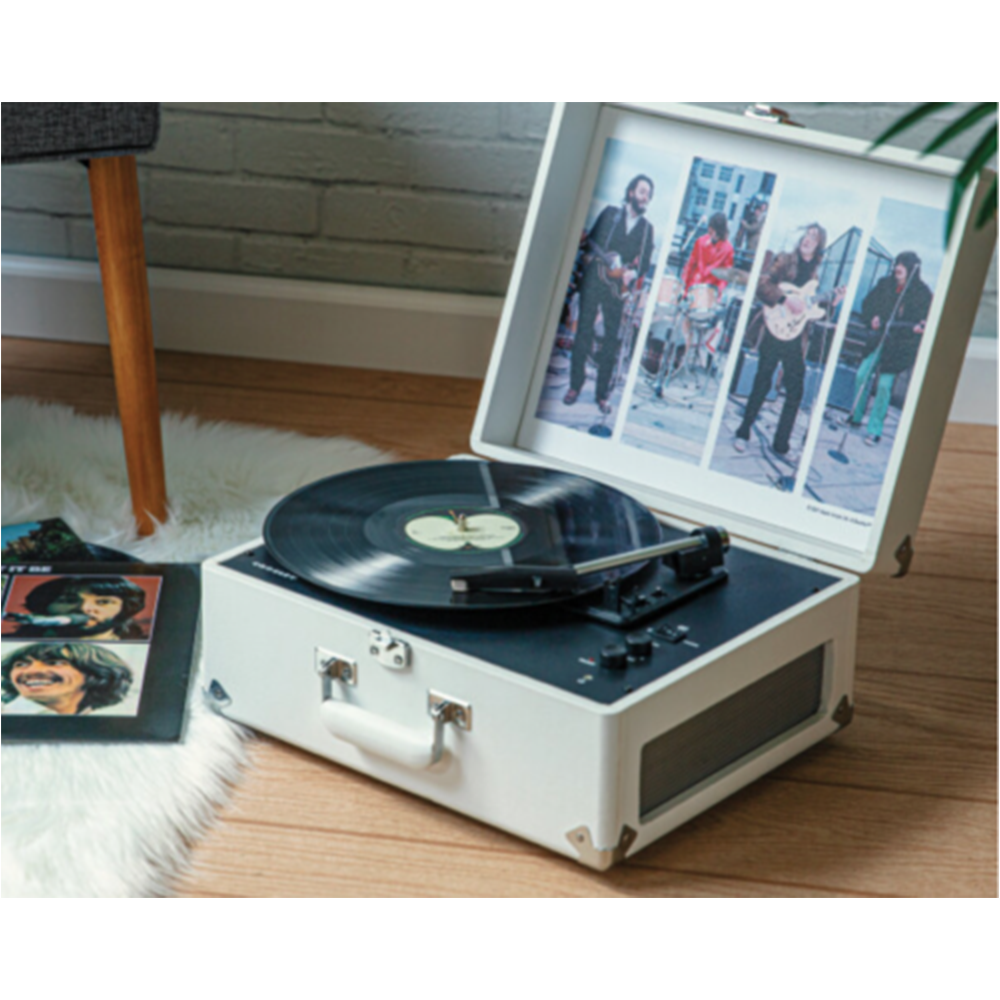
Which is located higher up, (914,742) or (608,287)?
(608,287)

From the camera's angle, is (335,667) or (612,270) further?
(612,270)

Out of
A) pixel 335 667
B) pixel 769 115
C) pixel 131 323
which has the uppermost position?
pixel 769 115

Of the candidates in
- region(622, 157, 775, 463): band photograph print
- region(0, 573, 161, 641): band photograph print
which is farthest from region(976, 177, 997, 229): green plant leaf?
region(0, 573, 161, 641): band photograph print

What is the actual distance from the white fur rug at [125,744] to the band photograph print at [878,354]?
537 mm

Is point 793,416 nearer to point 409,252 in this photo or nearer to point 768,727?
point 768,727

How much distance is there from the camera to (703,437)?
1257 mm

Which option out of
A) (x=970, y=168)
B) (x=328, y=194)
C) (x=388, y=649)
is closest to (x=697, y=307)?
(x=388, y=649)

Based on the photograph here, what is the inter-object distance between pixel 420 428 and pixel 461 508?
0.67 m

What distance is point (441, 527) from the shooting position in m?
1.11

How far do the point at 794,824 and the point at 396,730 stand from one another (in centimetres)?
A: 30

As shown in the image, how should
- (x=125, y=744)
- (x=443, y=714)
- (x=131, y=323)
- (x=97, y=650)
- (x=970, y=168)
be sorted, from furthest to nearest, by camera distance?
1. (x=131, y=323)
2. (x=97, y=650)
3. (x=125, y=744)
4. (x=443, y=714)
5. (x=970, y=168)

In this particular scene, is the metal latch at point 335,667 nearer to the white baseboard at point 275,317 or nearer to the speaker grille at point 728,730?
the speaker grille at point 728,730

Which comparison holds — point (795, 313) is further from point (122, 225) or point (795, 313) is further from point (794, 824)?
point (122, 225)

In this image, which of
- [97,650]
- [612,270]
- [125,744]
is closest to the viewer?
[125,744]
